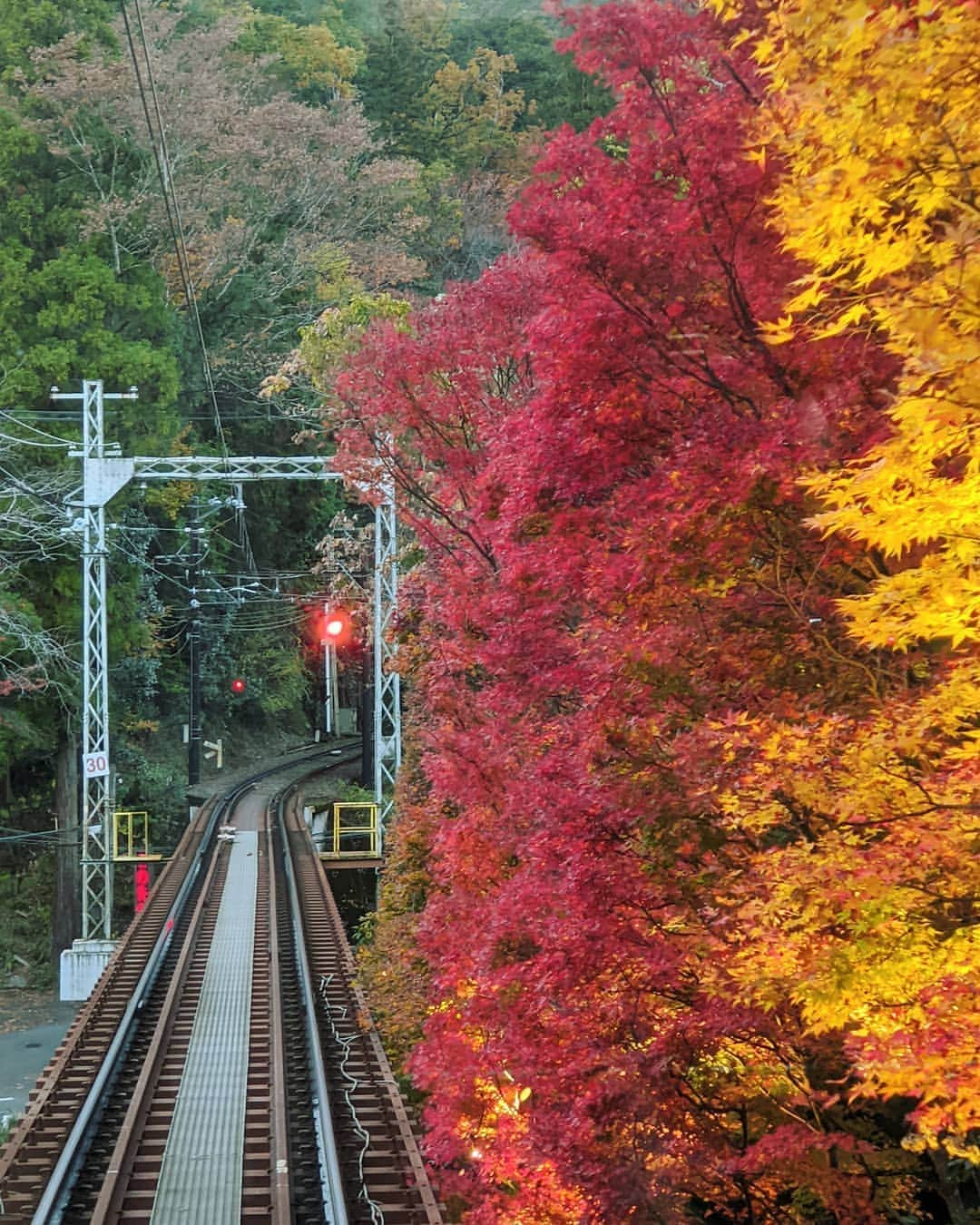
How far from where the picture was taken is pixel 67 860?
2491cm

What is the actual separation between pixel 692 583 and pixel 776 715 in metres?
0.85

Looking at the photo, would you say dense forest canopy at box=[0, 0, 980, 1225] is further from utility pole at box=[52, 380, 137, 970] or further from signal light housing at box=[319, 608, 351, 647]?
signal light housing at box=[319, 608, 351, 647]

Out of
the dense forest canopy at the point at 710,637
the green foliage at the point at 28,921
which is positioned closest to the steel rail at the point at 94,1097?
the dense forest canopy at the point at 710,637

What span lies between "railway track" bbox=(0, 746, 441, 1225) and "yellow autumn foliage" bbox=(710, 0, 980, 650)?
6518 millimetres

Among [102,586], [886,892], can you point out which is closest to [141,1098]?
[886,892]

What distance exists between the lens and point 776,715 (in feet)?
19.4

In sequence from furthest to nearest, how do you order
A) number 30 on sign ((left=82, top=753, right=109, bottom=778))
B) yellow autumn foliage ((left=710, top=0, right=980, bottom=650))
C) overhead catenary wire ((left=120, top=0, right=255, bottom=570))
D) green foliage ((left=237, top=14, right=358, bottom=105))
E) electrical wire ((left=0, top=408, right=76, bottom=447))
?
green foliage ((left=237, top=14, right=358, bottom=105)) < overhead catenary wire ((left=120, top=0, right=255, bottom=570)) < electrical wire ((left=0, top=408, right=76, bottom=447)) < number 30 on sign ((left=82, top=753, right=109, bottom=778)) < yellow autumn foliage ((left=710, top=0, right=980, bottom=650))

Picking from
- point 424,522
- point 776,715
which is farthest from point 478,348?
point 776,715

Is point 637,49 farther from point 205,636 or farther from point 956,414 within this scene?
point 205,636

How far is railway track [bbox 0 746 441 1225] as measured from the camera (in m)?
9.02

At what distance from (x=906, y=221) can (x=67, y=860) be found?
24220 mm

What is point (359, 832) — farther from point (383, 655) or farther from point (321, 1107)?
point (321, 1107)

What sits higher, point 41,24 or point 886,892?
point 41,24

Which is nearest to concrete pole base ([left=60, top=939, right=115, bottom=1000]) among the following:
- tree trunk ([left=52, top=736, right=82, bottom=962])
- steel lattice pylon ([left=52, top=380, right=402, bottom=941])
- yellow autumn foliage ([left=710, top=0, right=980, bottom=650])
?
steel lattice pylon ([left=52, top=380, right=402, bottom=941])
